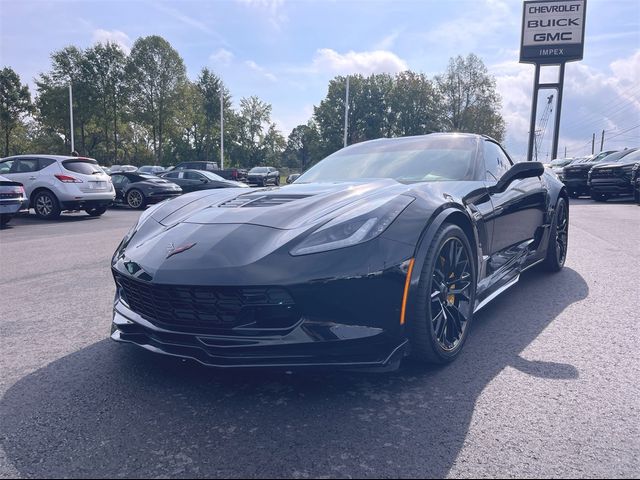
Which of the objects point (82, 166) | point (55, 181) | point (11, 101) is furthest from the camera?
point (11, 101)

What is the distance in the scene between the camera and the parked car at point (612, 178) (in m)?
15.5

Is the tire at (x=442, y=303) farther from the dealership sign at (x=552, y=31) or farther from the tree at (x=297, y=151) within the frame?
the tree at (x=297, y=151)

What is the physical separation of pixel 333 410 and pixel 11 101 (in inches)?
2239


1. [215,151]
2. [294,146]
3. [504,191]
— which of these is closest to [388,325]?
[504,191]

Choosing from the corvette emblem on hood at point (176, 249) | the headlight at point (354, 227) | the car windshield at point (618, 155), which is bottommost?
the corvette emblem on hood at point (176, 249)

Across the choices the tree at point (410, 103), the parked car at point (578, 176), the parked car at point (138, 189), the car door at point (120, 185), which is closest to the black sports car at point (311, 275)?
the parked car at point (138, 189)

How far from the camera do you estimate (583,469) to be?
1.75 m

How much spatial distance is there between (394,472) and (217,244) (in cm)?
124

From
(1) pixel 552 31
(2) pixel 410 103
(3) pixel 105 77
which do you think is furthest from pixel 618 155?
(2) pixel 410 103

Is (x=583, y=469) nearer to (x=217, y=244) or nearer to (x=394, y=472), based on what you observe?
(x=394, y=472)

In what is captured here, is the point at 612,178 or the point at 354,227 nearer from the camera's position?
the point at 354,227

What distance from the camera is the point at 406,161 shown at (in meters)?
3.75

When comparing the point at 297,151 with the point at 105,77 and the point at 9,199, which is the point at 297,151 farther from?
the point at 9,199

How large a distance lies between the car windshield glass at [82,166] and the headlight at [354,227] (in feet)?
36.9
